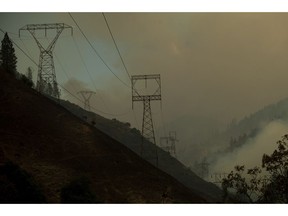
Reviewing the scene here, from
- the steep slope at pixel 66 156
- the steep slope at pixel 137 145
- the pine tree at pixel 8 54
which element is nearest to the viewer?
the steep slope at pixel 66 156

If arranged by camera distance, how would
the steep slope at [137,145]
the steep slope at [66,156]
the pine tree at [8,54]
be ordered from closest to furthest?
the steep slope at [66,156] < the pine tree at [8,54] < the steep slope at [137,145]

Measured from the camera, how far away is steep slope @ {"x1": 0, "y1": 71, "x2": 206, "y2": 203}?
27.9 metres

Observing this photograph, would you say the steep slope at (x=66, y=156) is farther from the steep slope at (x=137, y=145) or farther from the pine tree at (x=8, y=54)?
the steep slope at (x=137, y=145)

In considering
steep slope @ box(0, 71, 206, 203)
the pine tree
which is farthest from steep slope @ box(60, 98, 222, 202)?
steep slope @ box(0, 71, 206, 203)

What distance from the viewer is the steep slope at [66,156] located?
27906mm

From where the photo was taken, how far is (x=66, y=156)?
102ft

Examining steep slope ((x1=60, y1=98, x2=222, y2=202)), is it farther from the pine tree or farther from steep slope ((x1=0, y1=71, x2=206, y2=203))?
steep slope ((x1=0, y1=71, x2=206, y2=203))

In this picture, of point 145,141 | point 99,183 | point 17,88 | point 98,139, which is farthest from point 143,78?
point 145,141

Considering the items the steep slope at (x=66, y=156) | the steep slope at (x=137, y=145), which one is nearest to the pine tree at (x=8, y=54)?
the steep slope at (x=137, y=145)

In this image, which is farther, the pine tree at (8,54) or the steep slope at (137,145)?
the steep slope at (137,145)

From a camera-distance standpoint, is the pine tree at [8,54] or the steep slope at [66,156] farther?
the pine tree at [8,54]

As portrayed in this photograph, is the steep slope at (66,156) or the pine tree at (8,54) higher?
the pine tree at (8,54)

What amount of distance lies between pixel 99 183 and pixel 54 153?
4577mm
